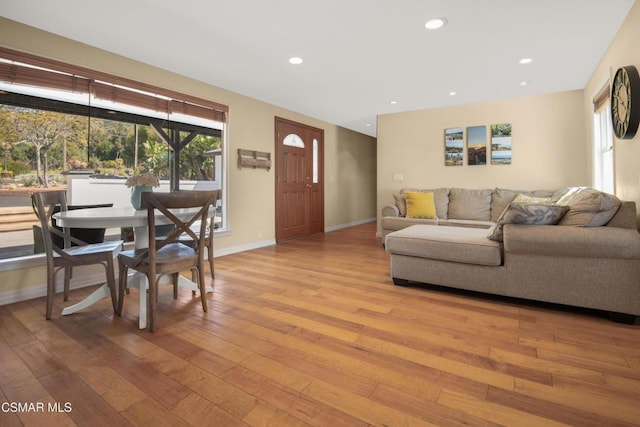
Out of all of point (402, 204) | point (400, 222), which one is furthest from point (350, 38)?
point (402, 204)

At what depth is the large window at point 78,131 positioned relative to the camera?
2.69 m

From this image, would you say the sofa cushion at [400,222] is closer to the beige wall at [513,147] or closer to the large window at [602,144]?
the beige wall at [513,147]

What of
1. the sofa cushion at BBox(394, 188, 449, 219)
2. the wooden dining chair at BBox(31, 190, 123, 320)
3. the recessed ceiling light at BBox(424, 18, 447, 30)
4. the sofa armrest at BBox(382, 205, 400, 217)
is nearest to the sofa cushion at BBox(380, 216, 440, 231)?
the sofa armrest at BBox(382, 205, 400, 217)

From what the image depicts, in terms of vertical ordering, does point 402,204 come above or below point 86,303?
above

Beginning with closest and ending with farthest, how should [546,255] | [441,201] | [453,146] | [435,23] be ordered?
1. [546,255]
2. [435,23]
3. [441,201]
4. [453,146]

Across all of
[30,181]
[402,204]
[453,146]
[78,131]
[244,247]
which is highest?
[453,146]

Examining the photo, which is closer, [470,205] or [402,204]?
[470,205]

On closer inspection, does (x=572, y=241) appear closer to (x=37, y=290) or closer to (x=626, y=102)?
(x=626, y=102)

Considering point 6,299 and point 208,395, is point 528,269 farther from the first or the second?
point 6,299

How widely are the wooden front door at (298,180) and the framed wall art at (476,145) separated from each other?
2.80m

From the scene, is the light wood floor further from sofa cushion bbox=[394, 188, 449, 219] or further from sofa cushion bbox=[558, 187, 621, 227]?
sofa cushion bbox=[394, 188, 449, 219]

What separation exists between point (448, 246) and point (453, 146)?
128 inches

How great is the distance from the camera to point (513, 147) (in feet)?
15.9

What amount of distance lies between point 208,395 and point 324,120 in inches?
229
